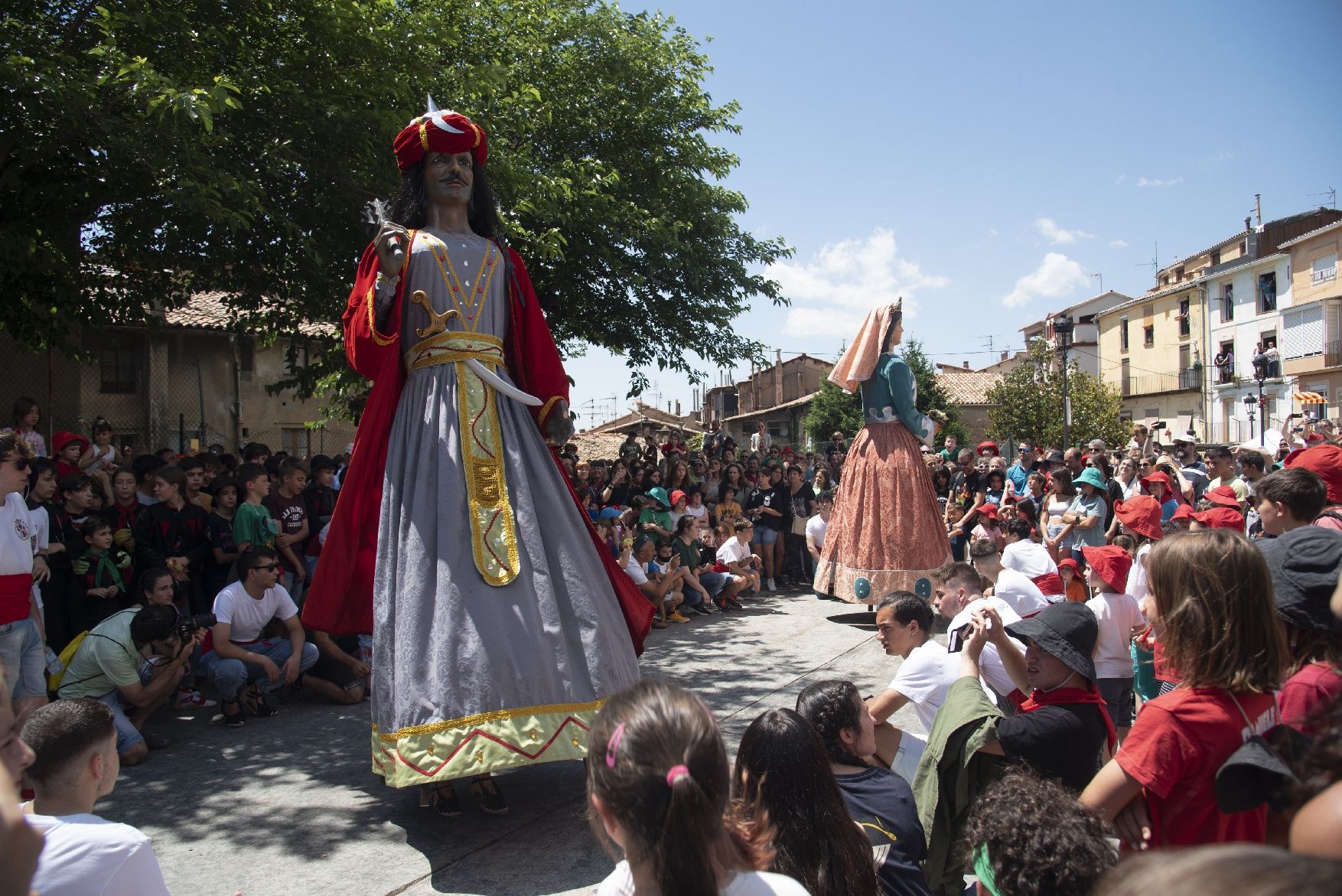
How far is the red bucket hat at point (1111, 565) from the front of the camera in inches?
172

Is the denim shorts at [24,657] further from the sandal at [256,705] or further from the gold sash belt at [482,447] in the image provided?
the gold sash belt at [482,447]

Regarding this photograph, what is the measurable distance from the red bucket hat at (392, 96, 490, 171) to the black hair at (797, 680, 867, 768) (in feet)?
9.58

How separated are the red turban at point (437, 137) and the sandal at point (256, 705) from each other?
10.6 ft

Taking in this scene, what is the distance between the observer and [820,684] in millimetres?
2684

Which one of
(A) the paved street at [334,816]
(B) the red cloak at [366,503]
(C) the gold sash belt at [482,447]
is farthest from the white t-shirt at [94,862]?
(B) the red cloak at [366,503]

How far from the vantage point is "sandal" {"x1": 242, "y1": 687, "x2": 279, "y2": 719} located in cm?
567

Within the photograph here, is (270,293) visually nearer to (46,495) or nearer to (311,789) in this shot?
(46,495)

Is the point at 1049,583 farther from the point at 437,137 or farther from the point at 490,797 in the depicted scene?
the point at 437,137

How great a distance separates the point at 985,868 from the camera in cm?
199

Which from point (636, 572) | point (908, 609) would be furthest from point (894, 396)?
point (908, 609)

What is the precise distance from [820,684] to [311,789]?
2.63m

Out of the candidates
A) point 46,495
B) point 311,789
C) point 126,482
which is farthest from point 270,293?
point 311,789

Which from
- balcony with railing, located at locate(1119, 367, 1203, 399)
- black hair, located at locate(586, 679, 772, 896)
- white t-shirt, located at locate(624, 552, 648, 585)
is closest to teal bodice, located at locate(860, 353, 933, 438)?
white t-shirt, located at locate(624, 552, 648, 585)

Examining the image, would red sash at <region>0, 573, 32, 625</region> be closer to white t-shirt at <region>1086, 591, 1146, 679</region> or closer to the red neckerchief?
the red neckerchief
